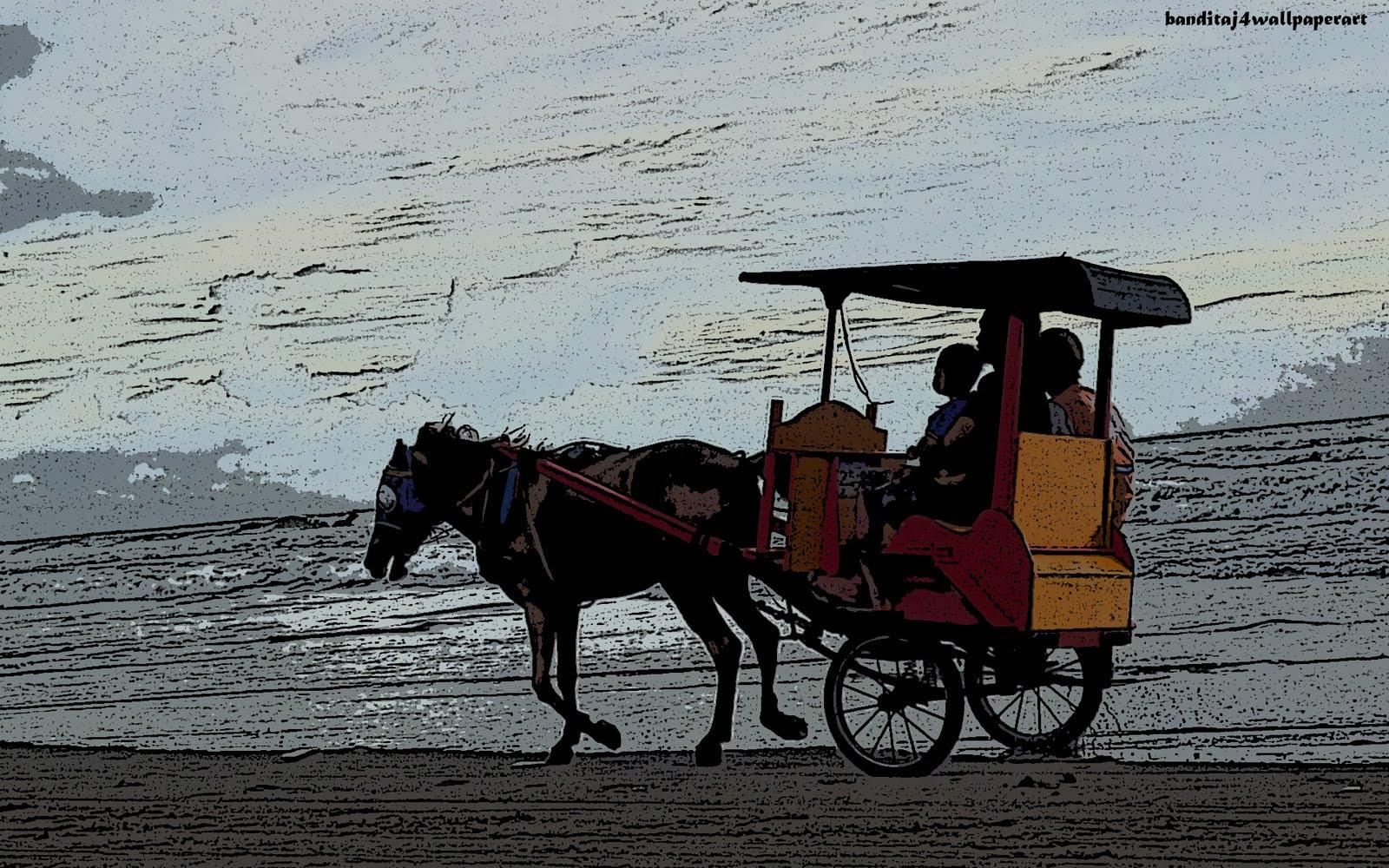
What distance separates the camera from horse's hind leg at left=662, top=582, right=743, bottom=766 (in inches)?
380

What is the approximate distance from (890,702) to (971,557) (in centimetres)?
79

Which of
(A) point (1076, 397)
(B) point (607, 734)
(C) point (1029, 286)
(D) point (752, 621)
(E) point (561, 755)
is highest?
(C) point (1029, 286)

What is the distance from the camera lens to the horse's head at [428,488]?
33.2ft

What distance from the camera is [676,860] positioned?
6914 mm

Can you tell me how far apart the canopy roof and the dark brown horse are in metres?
1.06

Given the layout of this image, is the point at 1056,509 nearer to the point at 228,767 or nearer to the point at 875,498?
the point at 875,498

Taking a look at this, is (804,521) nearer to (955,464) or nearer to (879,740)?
(955,464)

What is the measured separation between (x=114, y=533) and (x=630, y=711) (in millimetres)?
5364

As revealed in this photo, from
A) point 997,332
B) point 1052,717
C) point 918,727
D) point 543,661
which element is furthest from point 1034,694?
point 543,661

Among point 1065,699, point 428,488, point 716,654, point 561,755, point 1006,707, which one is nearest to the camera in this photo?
point 1065,699

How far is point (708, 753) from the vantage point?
968cm

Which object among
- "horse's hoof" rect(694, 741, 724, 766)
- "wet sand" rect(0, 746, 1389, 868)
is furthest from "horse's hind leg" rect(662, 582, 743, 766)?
"wet sand" rect(0, 746, 1389, 868)

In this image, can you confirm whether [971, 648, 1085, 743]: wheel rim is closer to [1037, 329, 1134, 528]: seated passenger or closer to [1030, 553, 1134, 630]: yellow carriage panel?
[1030, 553, 1134, 630]: yellow carriage panel

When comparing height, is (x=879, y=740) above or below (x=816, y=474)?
below
